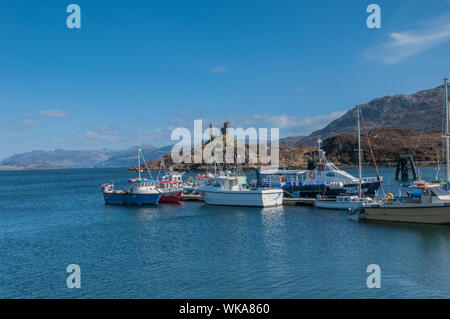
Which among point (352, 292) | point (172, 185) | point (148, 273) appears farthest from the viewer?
point (172, 185)

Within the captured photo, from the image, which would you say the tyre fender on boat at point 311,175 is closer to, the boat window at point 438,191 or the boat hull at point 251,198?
the boat hull at point 251,198

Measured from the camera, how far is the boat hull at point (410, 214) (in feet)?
121

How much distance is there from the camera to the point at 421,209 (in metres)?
37.9

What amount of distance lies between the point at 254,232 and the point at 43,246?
843 inches

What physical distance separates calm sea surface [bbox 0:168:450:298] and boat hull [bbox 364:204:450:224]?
985 millimetres

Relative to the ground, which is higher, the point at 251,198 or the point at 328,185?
the point at 328,185

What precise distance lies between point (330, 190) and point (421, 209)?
2201cm

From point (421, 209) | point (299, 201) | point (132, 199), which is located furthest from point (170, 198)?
point (421, 209)

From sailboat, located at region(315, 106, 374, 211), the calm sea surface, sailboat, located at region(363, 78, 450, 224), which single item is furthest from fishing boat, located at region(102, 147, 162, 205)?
sailboat, located at region(363, 78, 450, 224)

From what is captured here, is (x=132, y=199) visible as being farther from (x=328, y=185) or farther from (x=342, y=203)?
(x=342, y=203)

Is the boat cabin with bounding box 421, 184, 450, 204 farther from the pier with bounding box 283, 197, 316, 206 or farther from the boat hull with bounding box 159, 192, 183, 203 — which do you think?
the boat hull with bounding box 159, 192, 183, 203
